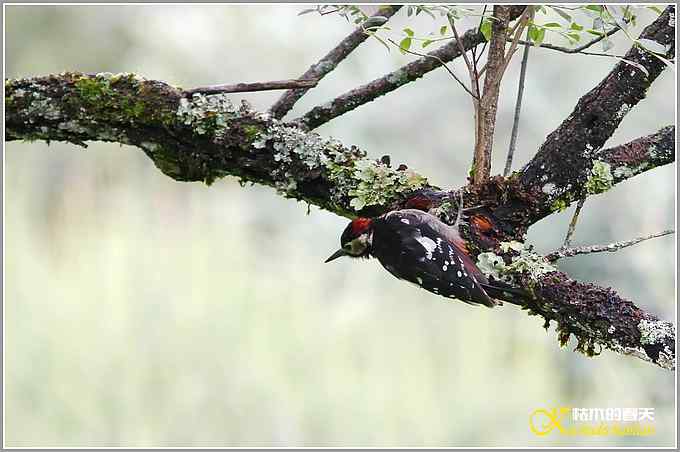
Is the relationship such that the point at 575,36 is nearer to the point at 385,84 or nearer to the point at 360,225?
the point at 385,84

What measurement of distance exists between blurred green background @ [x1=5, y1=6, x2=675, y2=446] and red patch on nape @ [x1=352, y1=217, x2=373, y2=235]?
1.50 m

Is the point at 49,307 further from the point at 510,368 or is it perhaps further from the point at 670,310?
the point at 670,310

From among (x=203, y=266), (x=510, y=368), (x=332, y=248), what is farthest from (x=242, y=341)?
(x=510, y=368)

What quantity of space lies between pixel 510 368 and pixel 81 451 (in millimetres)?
2028

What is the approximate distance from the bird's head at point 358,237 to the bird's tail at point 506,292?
0.33 metres

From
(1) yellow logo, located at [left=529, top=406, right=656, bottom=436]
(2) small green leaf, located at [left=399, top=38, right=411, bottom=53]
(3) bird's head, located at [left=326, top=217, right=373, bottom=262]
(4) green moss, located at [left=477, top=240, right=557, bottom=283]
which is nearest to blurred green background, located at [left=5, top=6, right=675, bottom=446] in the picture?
(1) yellow logo, located at [left=529, top=406, right=656, bottom=436]

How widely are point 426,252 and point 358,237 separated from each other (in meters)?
0.18

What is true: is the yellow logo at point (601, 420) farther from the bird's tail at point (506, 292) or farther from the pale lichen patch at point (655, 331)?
the pale lichen patch at point (655, 331)

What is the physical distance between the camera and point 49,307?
145 inches

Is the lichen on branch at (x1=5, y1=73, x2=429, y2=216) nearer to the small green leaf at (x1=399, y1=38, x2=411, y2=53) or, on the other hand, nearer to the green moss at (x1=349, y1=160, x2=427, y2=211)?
the green moss at (x1=349, y1=160, x2=427, y2=211)

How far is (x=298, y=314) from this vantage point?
12.1ft

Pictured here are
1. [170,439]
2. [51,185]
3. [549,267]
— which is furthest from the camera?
[51,185]

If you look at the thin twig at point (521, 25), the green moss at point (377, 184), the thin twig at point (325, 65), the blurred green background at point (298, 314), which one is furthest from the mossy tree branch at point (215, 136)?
the blurred green background at point (298, 314)

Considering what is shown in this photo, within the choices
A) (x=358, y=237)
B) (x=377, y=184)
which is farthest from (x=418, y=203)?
(x=358, y=237)
